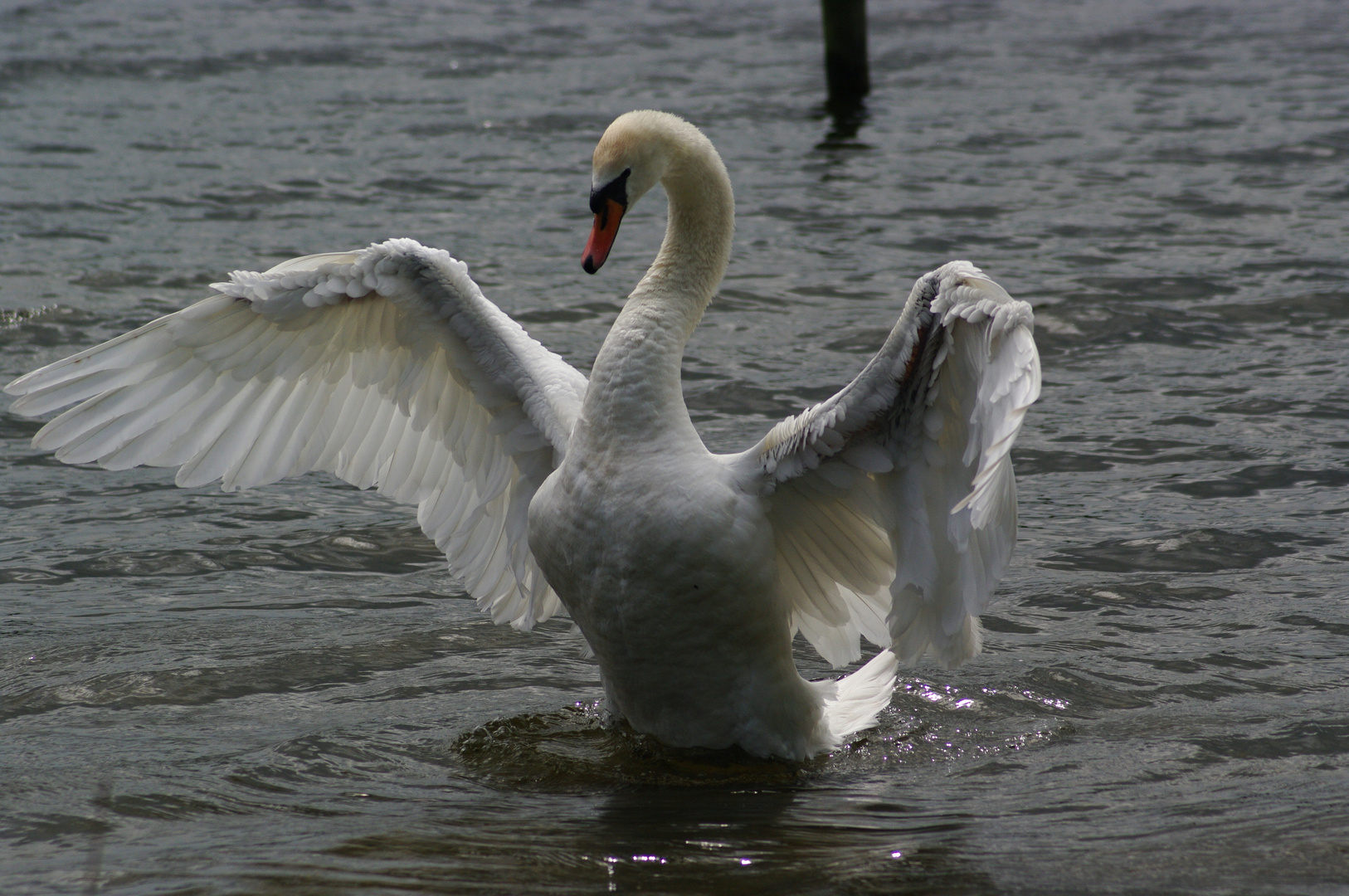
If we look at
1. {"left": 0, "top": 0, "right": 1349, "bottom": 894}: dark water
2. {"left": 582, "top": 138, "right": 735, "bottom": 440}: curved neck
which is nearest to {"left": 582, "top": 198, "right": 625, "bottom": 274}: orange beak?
{"left": 582, "top": 138, "right": 735, "bottom": 440}: curved neck

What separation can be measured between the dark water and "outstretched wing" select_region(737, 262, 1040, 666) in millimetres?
623

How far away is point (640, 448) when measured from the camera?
498cm

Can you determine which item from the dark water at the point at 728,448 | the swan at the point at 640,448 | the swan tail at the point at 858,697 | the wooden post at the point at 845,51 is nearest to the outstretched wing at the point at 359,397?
the swan at the point at 640,448

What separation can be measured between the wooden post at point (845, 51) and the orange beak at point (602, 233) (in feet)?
43.7

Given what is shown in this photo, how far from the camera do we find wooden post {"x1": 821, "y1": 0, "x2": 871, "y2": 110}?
18.1 metres

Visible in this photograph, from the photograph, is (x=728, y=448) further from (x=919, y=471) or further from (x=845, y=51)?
(x=845, y=51)

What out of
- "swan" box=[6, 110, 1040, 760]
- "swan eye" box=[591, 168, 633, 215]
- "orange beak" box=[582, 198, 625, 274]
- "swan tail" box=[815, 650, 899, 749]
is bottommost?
"swan tail" box=[815, 650, 899, 749]

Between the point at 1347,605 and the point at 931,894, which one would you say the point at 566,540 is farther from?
the point at 1347,605

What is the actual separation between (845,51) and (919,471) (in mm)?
14239

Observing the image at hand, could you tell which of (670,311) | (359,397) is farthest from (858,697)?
(359,397)

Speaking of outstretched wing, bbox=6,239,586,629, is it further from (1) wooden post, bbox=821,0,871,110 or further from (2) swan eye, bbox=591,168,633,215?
(1) wooden post, bbox=821,0,871,110

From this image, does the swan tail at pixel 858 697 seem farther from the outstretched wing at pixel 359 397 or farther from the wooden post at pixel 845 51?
the wooden post at pixel 845 51

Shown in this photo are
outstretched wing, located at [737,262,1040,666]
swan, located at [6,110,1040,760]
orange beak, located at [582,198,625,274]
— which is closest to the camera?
outstretched wing, located at [737,262,1040,666]

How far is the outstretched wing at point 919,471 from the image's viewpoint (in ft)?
14.0
